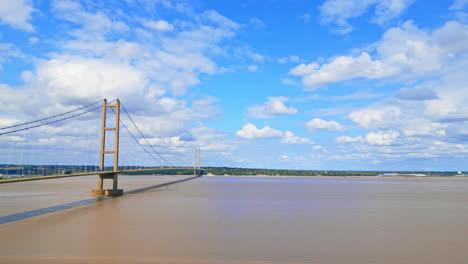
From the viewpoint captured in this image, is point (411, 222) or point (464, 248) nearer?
point (464, 248)

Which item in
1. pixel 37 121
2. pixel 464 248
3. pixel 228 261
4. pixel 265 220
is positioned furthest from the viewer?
pixel 37 121

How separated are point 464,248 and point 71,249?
43.7 ft

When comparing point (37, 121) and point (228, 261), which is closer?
point (228, 261)

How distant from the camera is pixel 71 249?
10953 mm

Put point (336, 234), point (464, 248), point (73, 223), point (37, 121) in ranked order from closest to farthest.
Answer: point (464, 248) < point (336, 234) < point (73, 223) < point (37, 121)

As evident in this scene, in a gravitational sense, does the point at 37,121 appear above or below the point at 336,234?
above

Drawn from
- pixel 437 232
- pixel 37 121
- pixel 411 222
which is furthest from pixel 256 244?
pixel 37 121

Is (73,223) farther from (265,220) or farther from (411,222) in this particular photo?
(411,222)

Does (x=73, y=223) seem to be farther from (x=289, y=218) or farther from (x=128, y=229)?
(x=289, y=218)

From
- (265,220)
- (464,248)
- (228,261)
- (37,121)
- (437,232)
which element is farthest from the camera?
(37,121)

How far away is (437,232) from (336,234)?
16.4 ft

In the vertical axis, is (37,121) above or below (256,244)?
above

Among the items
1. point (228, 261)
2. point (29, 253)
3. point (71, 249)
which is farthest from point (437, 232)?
point (29, 253)

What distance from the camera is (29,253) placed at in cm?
1050
